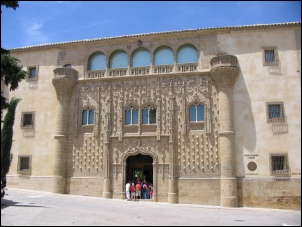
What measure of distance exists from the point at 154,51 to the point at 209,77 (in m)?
4.36

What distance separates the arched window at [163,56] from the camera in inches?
867

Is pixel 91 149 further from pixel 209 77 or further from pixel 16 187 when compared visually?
pixel 209 77

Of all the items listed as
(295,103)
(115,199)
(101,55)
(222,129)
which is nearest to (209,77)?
(222,129)

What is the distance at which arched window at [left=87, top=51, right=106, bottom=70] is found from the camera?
23172 millimetres

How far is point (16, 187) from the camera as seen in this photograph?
891 inches

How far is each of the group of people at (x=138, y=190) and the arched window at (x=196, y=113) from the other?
17.6 feet

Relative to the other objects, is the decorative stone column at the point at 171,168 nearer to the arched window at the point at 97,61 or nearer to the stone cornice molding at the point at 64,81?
the arched window at the point at 97,61

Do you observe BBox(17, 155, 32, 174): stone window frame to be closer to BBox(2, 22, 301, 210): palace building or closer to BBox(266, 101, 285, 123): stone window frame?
BBox(2, 22, 301, 210): palace building

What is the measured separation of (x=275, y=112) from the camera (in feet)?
65.6

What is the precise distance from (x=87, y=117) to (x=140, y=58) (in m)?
5.70

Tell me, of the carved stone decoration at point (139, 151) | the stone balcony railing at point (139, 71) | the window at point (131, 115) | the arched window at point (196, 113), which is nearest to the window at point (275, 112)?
the arched window at point (196, 113)

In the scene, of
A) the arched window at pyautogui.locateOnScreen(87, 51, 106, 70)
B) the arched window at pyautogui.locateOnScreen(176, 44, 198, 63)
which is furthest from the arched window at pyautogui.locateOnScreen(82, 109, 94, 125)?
the arched window at pyautogui.locateOnScreen(176, 44, 198, 63)

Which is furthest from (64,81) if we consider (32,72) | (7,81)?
(7,81)

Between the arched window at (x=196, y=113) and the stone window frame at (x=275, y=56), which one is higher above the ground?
the stone window frame at (x=275, y=56)
